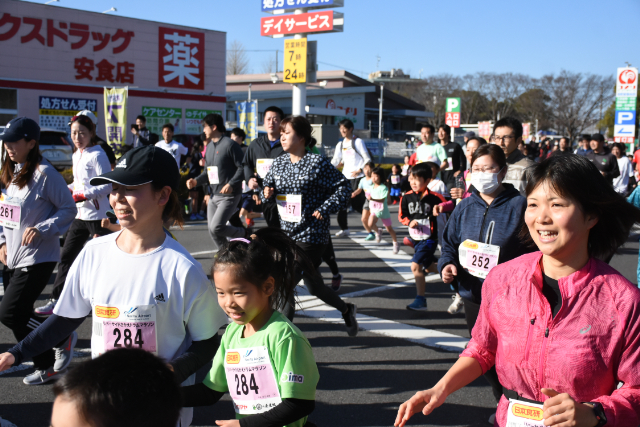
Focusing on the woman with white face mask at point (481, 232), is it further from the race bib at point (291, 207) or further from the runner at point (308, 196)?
the race bib at point (291, 207)

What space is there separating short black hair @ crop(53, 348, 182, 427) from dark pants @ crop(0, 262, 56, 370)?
3.28 m

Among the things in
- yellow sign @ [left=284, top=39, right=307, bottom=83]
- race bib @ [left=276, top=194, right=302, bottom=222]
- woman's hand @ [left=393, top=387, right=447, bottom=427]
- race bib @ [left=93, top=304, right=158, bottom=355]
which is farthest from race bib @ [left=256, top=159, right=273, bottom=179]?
yellow sign @ [left=284, top=39, right=307, bottom=83]

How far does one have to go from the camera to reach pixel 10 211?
4.48 meters

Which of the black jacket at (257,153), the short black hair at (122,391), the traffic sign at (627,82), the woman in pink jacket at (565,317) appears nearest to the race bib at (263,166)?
the black jacket at (257,153)

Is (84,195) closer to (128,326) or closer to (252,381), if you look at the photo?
(128,326)

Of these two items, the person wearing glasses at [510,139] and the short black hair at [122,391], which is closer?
the short black hair at [122,391]

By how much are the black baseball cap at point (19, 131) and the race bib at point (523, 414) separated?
3.86m

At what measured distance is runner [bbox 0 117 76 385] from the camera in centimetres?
427

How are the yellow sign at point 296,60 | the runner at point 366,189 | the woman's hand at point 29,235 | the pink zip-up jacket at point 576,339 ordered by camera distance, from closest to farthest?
the pink zip-up jacket at point 576,339, the woman's hand at point 29,235, the runner at point 366,189, the yellow sign at point 296,60

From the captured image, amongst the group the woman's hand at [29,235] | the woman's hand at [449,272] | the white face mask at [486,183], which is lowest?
the woman's hand at [449,272]

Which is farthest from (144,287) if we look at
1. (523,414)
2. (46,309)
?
(46,309)

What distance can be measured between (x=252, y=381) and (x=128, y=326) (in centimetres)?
58

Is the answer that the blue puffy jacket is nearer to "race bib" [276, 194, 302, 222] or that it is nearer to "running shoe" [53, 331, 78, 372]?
"race bib" [276, 194, 302, 222]

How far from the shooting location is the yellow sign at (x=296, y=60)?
15.9m
